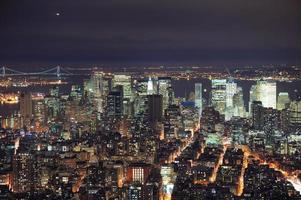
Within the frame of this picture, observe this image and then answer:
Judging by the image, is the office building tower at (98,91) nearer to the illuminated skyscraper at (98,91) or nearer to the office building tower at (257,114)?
the illuminated skyscraper at (98,91)

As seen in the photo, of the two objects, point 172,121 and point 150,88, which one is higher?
point 150,88

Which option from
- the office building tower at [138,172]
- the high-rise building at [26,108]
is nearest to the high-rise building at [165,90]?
the high-rise building at [26,108]

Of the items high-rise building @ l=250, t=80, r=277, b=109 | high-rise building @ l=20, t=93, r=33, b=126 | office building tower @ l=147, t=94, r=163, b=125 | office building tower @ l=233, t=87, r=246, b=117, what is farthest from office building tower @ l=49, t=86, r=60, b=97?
high-rise building @ l=250, t=80, r=277, b=109

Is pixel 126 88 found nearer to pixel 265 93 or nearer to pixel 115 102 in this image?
pixel 115 102

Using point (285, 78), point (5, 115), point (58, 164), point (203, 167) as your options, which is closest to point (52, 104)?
point (5, 115)

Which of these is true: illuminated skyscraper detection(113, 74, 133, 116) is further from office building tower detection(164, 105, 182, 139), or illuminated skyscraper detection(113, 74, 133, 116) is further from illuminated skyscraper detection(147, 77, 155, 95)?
office building tower detection(164, 105, 182, 139)

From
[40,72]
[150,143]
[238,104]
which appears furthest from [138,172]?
[238,104]

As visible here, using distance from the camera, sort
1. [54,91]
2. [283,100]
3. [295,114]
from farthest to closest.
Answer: [54,91] < [283,100] < [295,114]
